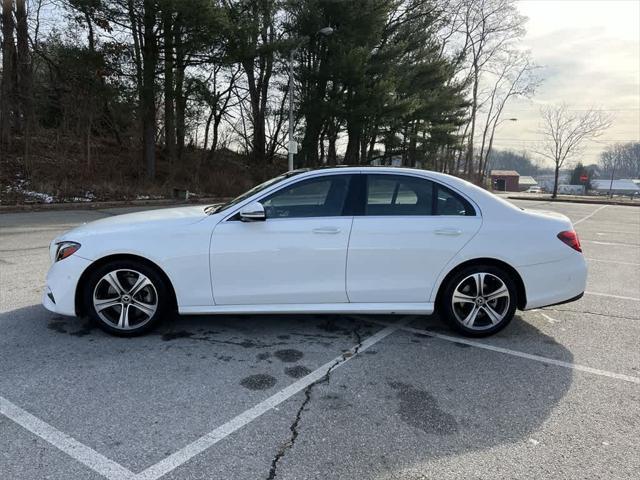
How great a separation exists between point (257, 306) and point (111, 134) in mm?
23395

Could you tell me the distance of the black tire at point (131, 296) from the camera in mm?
4039

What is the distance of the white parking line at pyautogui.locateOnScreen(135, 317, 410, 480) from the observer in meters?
2.43

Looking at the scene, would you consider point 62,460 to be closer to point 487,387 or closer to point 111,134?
point 487,387

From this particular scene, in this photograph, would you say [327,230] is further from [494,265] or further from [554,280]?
[554,280]

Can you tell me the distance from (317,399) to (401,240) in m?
1.60

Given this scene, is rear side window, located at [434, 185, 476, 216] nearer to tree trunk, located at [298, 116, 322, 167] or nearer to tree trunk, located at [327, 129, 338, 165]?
tree trunk, located at [298, 116, 322, 167]

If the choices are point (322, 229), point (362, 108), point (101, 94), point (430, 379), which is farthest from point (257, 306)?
point (362, 108)

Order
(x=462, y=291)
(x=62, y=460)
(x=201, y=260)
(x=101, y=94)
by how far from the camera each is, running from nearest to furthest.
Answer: (x=62, y=460)
(x=201, y=260)
(x=462, y=291)
(x=101, y=94)

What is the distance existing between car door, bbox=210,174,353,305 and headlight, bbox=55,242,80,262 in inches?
46.3

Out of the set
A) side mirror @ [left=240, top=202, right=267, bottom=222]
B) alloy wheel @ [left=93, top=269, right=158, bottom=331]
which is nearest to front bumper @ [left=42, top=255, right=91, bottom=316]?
alloy wheel @ [left=93, top=269, right=158, bottom=331]

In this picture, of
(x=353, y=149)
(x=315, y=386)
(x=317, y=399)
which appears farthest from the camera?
(x=353, y=149)

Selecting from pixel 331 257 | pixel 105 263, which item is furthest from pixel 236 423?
pixel 105 263

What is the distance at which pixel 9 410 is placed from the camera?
2.94 meters

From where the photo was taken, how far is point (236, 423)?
9.41 ft
